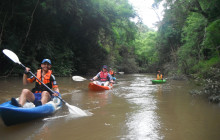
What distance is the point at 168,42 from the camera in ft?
80.5

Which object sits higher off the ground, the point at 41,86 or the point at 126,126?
the point at 41,86

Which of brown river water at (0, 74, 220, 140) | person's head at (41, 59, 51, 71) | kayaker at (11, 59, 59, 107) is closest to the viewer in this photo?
brown river water at (0, 74, 220, 140)

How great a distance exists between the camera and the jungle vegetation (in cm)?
974

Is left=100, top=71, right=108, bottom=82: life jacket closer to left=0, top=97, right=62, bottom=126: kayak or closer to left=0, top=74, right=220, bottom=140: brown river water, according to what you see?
left=0, top=74, right=220, bottom=140: brown river water

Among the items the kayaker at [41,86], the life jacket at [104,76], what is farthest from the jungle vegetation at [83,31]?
the kayaker at [41,86]

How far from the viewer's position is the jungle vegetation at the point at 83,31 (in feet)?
31.9

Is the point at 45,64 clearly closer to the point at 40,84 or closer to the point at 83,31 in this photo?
the point at 40,84

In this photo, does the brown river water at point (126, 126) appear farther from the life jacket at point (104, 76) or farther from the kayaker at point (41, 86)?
the life jacket at point (104, 76)

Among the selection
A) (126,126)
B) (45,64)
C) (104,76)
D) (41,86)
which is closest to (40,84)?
(41,86)

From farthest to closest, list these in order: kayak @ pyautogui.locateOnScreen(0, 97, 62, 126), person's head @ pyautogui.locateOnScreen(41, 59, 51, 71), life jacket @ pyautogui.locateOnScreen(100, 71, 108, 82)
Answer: life jacket @ pyautogui.locateOnScreen(100, 71, 108, 82) < person's head @ pyautogui.locateOnScreen(41, 59, 51, 71) < kayak @ pyautogui.locateOnScreen(0, 97, 62, 126)

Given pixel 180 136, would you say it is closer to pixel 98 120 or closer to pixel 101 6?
pixel 98 120

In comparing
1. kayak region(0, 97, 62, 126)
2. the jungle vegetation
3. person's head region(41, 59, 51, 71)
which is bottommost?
kayak region(0, 97, 62, 126)

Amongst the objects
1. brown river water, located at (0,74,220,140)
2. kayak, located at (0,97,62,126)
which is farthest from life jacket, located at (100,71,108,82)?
kayak, located at (0,97,62,126)

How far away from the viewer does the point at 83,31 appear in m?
17.1
